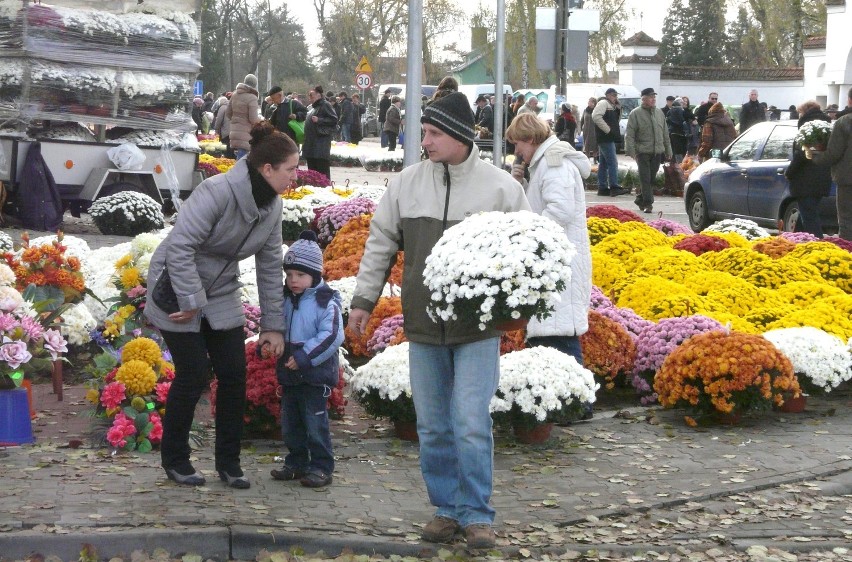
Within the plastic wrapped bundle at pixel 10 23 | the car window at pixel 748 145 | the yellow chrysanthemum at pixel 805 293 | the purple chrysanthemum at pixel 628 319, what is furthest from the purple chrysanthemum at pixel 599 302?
the car window at pixel 748 145

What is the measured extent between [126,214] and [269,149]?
10025mm

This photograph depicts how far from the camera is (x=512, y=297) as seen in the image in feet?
17.3

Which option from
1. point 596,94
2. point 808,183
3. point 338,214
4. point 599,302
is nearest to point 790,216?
point 808,183

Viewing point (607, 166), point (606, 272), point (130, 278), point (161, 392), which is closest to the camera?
point (161, 392)

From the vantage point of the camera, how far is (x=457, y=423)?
546 cm

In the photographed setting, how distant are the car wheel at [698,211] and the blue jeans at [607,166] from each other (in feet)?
18.2

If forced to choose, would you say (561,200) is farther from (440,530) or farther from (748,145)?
(748,145)

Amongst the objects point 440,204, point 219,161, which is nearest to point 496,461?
point 440,204

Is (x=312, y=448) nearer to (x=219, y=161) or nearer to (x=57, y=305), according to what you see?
(x=57, y=305)

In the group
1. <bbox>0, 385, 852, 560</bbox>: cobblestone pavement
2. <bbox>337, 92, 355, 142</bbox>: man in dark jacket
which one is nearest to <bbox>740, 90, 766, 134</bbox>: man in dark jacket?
<bbox>337, 92, 355, 142</bbox>: man in dark jacket

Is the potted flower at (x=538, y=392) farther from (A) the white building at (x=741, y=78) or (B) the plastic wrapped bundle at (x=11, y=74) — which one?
(A) the white building at (x=741, y=78)

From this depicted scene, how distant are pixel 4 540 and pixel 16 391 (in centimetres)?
173

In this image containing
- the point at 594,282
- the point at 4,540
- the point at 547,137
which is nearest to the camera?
the point at 4,540

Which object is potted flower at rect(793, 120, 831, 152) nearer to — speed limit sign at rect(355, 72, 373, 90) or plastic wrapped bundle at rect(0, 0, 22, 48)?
plastic wrapped bundle at rect(0, 0, 22, 48)
